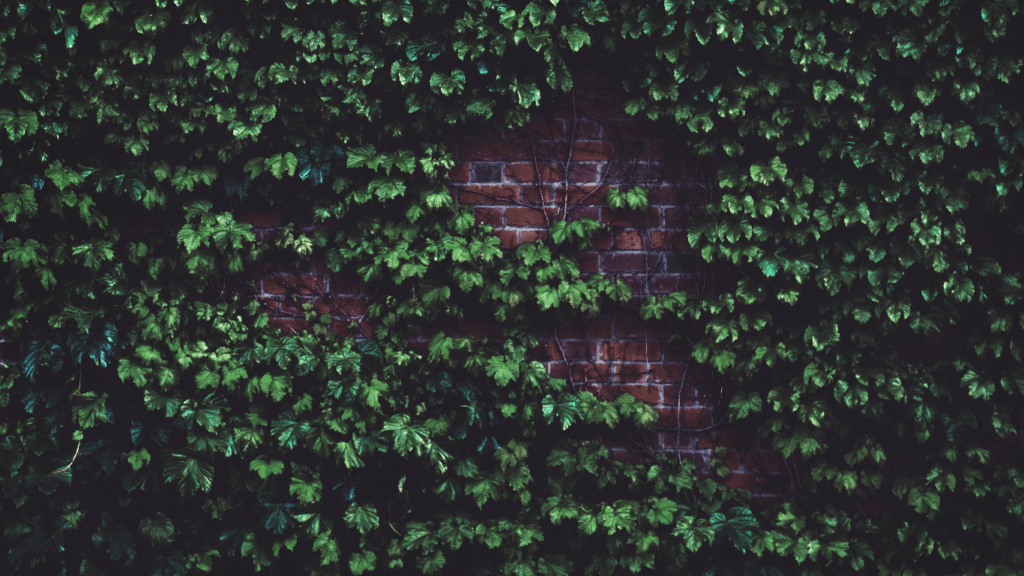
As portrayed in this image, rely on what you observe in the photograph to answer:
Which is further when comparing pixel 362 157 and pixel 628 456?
pixel 628 456

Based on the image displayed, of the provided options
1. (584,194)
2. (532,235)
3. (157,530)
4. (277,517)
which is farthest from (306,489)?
(584,194)

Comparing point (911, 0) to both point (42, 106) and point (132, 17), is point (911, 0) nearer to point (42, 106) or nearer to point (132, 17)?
point (132, 17)

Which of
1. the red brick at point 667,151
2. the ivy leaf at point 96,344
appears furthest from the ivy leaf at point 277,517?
the red brick at point 667,151

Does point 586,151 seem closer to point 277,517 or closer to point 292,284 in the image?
point 292,284

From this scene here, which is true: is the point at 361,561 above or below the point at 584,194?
below

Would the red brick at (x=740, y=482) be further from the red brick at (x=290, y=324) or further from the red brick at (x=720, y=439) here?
the red brick at (x=290, y=324)

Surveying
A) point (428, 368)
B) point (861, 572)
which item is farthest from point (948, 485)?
point (428, 368)

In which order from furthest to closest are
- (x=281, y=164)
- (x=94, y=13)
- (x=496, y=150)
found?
1. (x=496, y=150)
2. (x=281, y=164)
3. (x=94, y=13)

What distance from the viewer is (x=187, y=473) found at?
7.47 ft

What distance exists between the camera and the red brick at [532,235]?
2.45 meters

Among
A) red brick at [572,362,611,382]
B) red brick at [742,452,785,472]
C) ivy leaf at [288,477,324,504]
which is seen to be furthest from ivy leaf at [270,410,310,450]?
red brick at [742,452,785,472]

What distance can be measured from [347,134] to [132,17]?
3.12 ft

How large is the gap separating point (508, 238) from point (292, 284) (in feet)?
3.20

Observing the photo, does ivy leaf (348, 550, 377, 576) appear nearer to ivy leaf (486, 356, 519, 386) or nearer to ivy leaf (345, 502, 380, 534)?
ivy leaf (345, 502, 380, 534)
